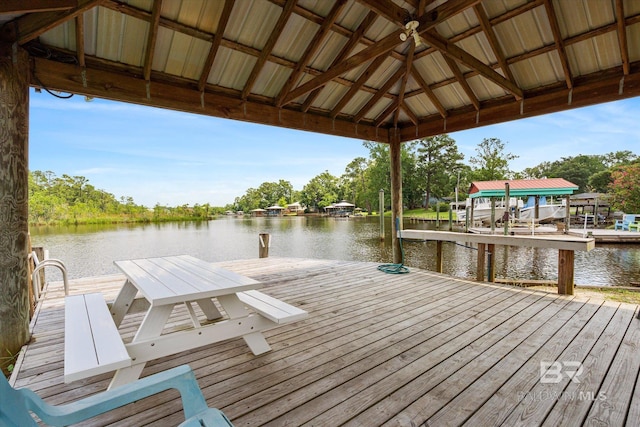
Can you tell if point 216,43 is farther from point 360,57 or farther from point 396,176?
point 396,176

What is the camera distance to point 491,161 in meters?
26.8

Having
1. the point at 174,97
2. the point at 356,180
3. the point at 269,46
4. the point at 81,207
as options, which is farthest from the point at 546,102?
the point at 356,180

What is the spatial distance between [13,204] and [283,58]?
3196mm

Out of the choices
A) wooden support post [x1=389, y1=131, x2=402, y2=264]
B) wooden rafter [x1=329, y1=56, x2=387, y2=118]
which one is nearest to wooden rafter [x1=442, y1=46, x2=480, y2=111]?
wooden rafter [x1=329, y1=56, x2=387, y2=118]

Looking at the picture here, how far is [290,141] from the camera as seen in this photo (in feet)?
158

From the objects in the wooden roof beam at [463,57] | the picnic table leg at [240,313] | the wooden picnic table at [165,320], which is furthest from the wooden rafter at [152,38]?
the picnic table leg at [240,313]

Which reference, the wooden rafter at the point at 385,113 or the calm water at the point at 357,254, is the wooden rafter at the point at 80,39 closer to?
the wooden rafter at the point at 385,113

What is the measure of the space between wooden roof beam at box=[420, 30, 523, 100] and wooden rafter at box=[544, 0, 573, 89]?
558mm

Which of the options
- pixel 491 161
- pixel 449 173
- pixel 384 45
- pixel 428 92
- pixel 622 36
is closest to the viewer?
pixel 622 36

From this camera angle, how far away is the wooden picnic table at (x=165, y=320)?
1.36 m

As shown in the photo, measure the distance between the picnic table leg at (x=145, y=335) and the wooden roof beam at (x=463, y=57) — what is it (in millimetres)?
3533

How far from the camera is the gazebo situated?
2279 mm

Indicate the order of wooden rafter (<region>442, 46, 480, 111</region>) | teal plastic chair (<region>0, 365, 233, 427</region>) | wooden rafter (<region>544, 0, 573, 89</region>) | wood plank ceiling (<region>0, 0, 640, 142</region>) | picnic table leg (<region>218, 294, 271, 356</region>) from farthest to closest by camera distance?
1. wooden rafter (<region>442, 46, 480, 111</region>)
2. wooden rafter (<region>544, 0, 573, 89</region>)
3. wood plank ceiling (<region>0, 0, 640, 142</region>)
4. picnic table leg (<region>218, 294, 271, 356</region>)
5. teal plastic chair (<region>0, 365, 233, 427</region>)

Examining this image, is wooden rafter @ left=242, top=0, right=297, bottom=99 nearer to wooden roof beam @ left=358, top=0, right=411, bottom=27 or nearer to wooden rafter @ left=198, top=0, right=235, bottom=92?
wooden rafter @ left=198, top=0, right=235, bottom=92
